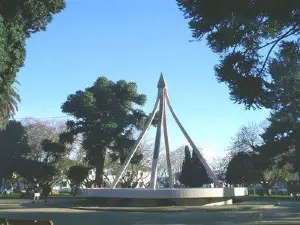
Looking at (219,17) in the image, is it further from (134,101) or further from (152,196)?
(134,101)

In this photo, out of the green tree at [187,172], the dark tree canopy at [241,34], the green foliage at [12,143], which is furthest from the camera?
the green tree at [187,172]

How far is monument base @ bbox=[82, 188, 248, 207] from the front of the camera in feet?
97.1

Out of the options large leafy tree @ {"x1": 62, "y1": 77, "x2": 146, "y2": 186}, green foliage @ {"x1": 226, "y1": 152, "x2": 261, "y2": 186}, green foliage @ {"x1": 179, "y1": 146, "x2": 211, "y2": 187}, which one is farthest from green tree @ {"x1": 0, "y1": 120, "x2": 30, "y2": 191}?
green foliage @ {"x1": 226, "y1": 152, "x2": 261, "y2": 186}

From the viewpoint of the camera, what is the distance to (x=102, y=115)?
1774 inches

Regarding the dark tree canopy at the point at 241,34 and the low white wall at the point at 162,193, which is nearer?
the dark tree canopy at the point at 241,34

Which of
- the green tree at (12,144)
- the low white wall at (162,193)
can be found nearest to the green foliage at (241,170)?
the green tree at (12,144)

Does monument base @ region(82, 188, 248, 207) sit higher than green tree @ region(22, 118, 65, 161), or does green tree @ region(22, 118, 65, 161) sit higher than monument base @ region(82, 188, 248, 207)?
green tree @ region(22, 118, 65, 161)

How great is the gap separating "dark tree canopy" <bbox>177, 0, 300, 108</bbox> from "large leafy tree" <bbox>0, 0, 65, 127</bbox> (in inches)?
227

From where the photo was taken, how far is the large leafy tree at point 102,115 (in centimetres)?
4441

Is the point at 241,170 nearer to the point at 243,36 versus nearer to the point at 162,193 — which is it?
the point at 162,193

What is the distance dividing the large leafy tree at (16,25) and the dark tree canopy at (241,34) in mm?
5775

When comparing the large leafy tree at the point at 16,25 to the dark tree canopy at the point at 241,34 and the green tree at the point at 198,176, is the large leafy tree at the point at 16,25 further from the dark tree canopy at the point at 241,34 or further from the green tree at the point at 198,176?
the green tree at the point at 198,176

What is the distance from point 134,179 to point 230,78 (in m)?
52.7

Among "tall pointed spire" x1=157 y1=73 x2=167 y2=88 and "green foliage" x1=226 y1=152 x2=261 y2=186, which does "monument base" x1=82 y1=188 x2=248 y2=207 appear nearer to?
"tall pointed spire" x1=157 y1=73 x2=167 y2=88
